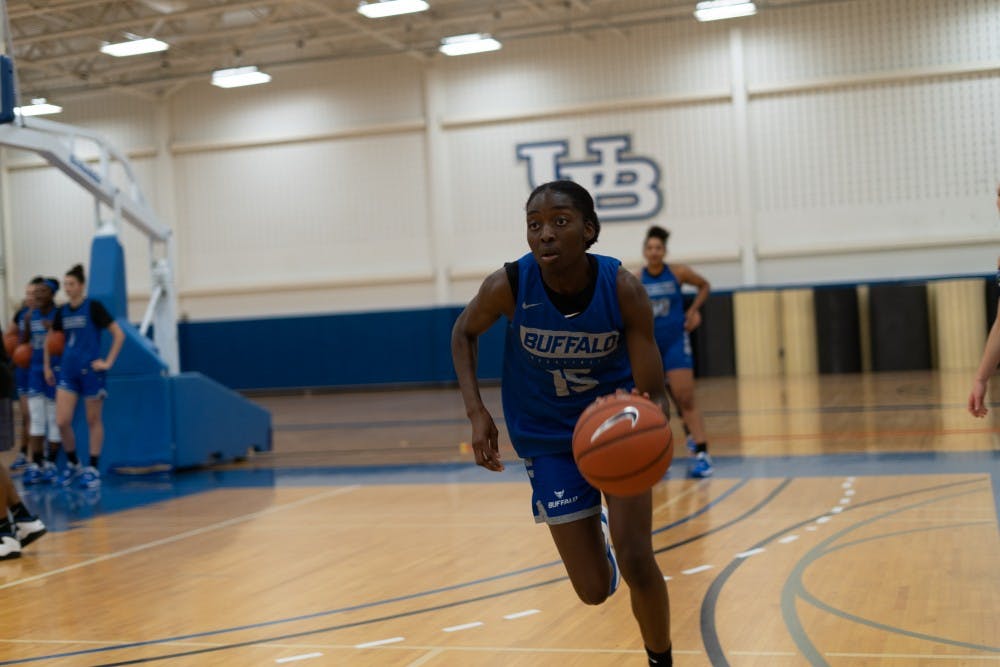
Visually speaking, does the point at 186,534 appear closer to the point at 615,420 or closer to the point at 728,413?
the point at 615,420

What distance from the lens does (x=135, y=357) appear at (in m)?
11.4

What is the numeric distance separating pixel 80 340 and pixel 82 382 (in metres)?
0.39

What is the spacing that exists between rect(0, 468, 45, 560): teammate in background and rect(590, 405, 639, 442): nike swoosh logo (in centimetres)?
474

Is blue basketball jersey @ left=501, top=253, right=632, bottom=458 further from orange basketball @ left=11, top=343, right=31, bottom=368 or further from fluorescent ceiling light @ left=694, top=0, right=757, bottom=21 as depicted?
fluorescent ceiling light @ left=694, top=0, right=757, bottom=21

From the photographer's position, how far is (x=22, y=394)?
12.2 metres

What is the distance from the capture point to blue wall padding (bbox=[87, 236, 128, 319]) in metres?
11.4

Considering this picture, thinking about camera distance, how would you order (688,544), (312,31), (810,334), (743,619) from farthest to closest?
1. (312,31)
2. (810,334)
3. (688,544)
4. (743,619)

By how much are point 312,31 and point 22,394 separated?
37.7 feet

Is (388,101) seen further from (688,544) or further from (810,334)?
(688,544)

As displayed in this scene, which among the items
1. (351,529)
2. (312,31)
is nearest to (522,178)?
(312,31)

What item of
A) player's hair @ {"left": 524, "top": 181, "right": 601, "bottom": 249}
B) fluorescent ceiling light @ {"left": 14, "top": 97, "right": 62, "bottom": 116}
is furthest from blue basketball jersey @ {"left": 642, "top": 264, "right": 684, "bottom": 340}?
fluorescent ceiling light @ {"left": 14, "top": 97, "right": 62, "bottom": 116}

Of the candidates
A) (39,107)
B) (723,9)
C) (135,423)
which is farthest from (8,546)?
(39,107)

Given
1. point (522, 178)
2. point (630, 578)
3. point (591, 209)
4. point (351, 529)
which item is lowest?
point (351, 529)

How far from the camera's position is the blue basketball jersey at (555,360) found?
386 centimetres
